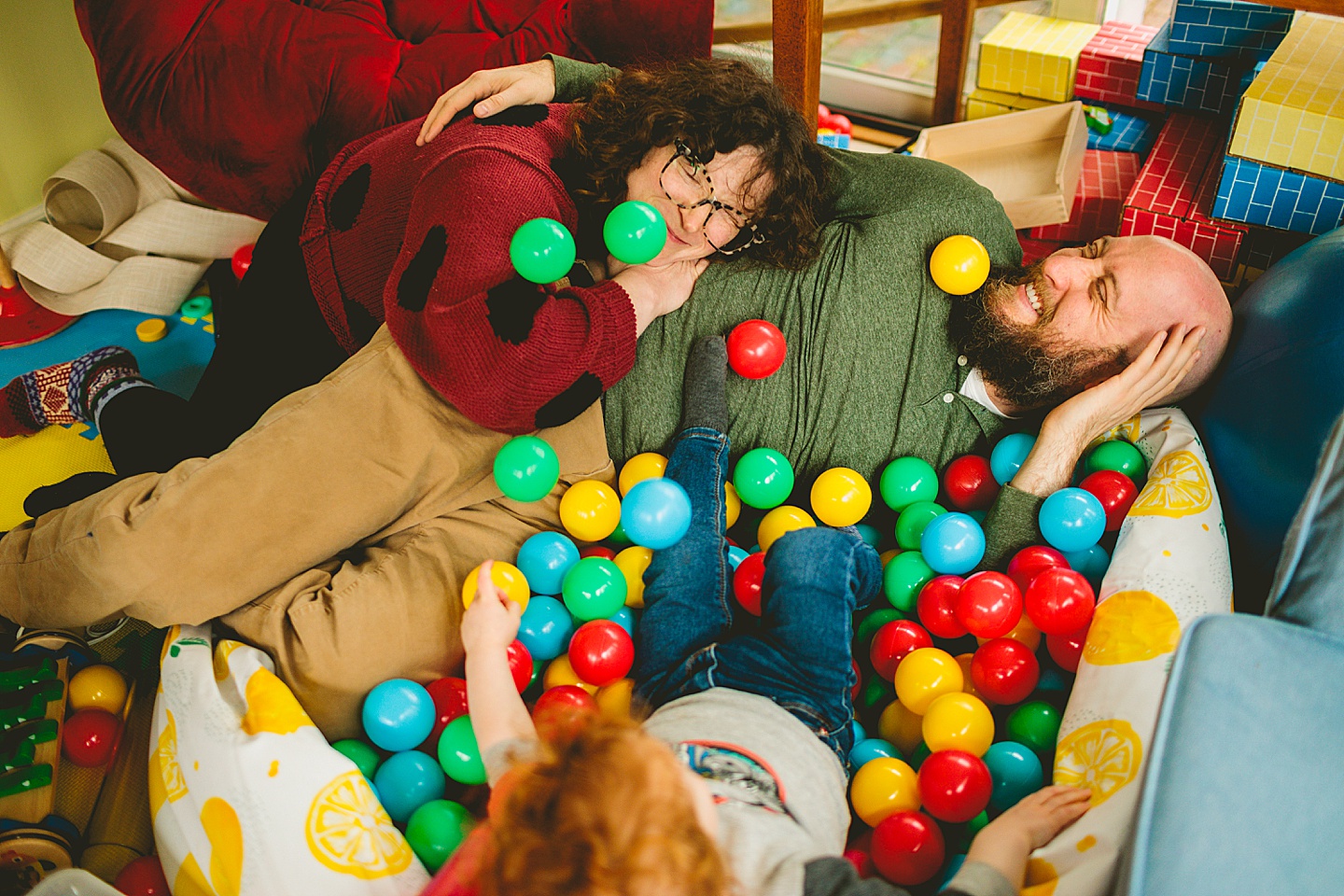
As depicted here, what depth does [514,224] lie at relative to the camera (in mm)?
1293

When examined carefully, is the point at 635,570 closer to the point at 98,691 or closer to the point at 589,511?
the point at 589,511

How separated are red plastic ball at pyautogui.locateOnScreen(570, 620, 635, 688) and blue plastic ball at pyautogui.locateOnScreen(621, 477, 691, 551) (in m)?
0.14

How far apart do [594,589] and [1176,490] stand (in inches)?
33.5

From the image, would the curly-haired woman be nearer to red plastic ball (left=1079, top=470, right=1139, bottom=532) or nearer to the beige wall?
red plastic ball (left=1079, top=470, right=1139, bottom=532)

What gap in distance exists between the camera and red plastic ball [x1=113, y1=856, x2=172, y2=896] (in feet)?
3.73

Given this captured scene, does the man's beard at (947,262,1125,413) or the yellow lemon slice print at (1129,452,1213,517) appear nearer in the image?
the yellow lemon slice print at (1129,452,1213,517)

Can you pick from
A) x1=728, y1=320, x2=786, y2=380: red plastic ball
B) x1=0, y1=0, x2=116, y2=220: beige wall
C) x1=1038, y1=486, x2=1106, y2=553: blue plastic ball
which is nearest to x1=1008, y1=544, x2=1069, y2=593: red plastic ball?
x1=1038, y1=486, x2=1106, y2=553: blue plastic ball

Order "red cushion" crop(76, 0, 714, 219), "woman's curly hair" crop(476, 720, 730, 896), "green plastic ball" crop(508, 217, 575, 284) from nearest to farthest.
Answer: "woman's curly hair" crop(476, 720, 730, 896), "green plastic ball" crop(508, 217, 575, 284), "red cushion" crop(76, 0, 714, 219)

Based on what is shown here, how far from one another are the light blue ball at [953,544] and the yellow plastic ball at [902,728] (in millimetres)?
225

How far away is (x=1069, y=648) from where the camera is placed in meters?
1.32

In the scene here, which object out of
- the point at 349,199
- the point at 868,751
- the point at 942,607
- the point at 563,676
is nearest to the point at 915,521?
the point at 942,607

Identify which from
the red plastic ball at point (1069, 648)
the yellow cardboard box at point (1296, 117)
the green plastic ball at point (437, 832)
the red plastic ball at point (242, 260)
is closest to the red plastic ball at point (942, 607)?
the red plastic ball at point (1069, 648)

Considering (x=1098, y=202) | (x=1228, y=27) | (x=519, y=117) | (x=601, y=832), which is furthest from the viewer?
(x=1098, y=202)

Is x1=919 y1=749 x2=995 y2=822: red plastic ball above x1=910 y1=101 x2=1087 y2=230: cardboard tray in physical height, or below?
below
